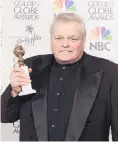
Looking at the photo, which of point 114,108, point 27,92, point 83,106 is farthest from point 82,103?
point 27,92

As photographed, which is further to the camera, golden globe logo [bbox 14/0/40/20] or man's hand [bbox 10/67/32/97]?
golden globe logo [bbox 14/0/40/20]

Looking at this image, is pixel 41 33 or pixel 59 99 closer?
pixel 59 99

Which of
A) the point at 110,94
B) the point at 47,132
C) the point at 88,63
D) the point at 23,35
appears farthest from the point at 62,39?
the point at 23,35

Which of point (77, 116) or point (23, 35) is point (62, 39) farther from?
point (23, 35)

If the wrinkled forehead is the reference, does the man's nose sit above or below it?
below

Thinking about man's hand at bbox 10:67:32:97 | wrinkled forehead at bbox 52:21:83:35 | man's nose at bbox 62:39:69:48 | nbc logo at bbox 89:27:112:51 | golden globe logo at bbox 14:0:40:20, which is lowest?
man's hand at bbox 10:67:32:97

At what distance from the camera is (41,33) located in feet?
7.04

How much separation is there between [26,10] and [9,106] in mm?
746

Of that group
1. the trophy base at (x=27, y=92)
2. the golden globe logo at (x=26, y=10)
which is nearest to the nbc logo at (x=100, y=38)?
the golden globe logo at (x=26, y=10)

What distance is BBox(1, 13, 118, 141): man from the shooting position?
160 cm

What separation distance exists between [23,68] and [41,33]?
0.59 meters

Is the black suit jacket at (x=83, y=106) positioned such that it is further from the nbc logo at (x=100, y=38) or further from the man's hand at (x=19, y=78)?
the nbc logo at (x=100, y=38)

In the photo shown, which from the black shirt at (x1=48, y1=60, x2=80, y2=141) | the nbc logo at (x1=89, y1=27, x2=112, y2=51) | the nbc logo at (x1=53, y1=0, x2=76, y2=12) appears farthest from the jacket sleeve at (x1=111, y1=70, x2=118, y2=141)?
the nbc logo at (x1=53, y1=0, x2=76, y2=12)

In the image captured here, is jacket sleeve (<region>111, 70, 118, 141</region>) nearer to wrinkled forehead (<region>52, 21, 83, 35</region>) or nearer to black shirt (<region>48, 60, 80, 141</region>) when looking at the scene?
black shirt (<region>48, 60, 80, 141</region>)
